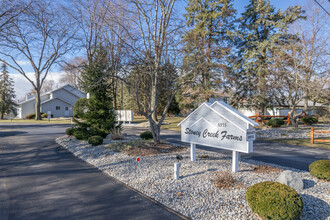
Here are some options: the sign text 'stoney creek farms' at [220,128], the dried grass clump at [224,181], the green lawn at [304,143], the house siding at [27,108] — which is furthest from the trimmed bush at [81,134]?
the house siding at [27,108]

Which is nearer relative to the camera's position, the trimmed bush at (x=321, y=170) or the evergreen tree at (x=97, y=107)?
the trimmed bush at (x=321, y=170)

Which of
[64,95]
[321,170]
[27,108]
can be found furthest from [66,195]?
[27,108]

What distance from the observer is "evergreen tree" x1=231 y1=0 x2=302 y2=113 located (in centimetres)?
2464

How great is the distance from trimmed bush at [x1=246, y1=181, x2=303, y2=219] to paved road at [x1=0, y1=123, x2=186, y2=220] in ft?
5.84

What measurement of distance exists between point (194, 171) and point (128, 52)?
26.3ft

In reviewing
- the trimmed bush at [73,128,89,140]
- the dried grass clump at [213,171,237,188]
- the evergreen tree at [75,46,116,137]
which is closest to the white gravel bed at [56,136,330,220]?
the dried grass clump at [213,171,237,188]

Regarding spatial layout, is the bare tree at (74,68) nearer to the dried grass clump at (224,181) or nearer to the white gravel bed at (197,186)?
the white gravel bed at (197,186)

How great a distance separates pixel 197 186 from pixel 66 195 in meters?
3.71

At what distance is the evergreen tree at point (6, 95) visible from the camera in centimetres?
4775

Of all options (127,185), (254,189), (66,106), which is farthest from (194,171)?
(66,106)

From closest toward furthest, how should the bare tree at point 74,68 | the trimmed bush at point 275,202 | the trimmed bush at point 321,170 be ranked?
the trimmed bush at point 275,202 < the trimmed bush at point 321,170 < the bare tree at point 74,68

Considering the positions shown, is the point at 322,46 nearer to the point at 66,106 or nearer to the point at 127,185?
the point at 127,185

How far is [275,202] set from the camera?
14.5ft

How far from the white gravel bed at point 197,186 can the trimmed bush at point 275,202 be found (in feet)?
1.18
